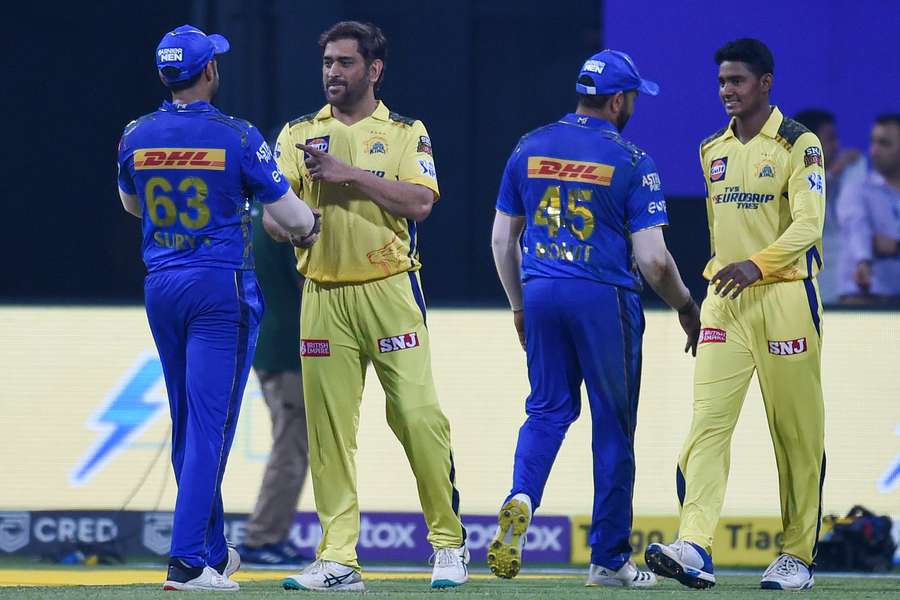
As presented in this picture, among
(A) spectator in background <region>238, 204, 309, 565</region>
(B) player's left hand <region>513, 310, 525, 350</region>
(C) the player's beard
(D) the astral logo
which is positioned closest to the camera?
(C) the player's beard

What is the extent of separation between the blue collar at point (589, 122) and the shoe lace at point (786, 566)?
71.9 inches

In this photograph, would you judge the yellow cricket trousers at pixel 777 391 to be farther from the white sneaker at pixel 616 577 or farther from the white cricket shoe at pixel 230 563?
the white cricket shoe at pixel 230 563

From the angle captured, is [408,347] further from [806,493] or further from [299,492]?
[299,492]

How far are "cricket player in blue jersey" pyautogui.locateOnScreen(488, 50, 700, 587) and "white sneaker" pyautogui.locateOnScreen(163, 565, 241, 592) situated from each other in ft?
3.83

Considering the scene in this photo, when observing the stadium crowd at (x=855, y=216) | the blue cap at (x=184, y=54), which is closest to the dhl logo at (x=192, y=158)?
the blue cap at (x=184, y=54)

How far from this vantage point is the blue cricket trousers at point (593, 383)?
24.4ft

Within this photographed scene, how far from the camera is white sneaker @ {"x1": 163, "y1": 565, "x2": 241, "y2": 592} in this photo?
6891 mm

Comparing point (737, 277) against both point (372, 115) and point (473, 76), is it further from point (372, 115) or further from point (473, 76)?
point (473, 76)

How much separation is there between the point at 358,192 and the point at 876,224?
408 cm

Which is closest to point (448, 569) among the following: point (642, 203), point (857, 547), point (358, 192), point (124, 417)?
point (358, 192)

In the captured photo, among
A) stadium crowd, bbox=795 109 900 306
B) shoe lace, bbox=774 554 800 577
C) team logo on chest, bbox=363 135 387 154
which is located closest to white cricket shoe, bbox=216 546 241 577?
team logo on chest, bbox=363 135 387 154

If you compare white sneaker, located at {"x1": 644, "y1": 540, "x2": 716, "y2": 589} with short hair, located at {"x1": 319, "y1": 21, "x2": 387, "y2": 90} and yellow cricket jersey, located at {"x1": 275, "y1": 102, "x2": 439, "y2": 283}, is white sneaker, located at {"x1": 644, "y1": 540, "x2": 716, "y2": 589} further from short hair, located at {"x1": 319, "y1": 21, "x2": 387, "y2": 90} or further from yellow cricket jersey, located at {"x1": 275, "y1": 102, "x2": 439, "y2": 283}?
short hair, located at {"x1": 319, "y1": 21, "x2": 387, "y2": 90}

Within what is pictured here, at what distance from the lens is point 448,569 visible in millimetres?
7398

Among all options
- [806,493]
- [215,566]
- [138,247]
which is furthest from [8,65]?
[806,493]
